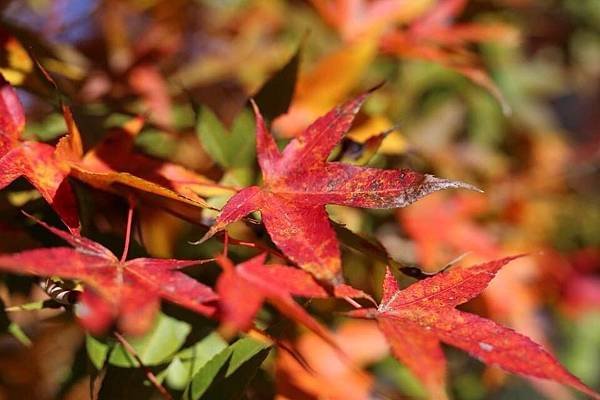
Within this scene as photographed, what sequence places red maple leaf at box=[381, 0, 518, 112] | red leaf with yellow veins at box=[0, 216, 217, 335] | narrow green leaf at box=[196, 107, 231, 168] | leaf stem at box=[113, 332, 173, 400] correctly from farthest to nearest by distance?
1. red maple leaf at box=[381, 0, 518, 112]
2. narrow green leaf at box=[196, 107, 231, 168]
3. leaf stem at box=[113, 332, 173, 400]
4. red leaf with yellow veins at box=[0, 216, 217, 335]

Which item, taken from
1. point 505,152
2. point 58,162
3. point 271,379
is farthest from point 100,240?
point 505,152

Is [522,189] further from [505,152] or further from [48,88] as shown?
[48,88]

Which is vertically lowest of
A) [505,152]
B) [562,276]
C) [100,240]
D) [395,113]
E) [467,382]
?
[467,382]

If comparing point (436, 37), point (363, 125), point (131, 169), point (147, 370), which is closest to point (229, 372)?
point (147, 370)

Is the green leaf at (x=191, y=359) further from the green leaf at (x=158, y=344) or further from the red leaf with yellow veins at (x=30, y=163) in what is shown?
the red leaf with yellow veins at (x=30, y=163)

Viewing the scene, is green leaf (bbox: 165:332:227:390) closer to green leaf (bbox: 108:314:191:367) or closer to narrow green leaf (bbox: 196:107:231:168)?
green leaf (bbox: 108:314:191:367)

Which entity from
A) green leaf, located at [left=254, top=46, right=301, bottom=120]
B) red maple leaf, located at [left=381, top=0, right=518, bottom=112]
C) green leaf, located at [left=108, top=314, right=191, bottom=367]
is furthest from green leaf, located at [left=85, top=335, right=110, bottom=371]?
red maple leaf, located at [left=381, top=0, right=518, bottom=112]
